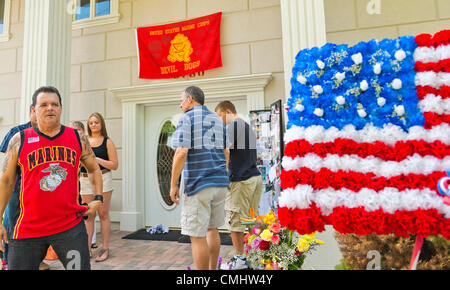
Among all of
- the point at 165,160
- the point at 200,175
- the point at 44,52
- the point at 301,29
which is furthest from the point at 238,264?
the point at 44,52

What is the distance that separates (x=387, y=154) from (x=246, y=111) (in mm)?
3412

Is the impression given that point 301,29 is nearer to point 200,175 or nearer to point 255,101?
point 255,101

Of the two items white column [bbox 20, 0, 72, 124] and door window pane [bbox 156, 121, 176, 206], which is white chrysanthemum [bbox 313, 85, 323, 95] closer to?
door window pane [bbox 156, 121, 176, 206]

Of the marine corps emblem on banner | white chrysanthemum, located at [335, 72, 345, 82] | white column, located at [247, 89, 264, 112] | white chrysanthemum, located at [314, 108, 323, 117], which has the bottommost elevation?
white chrysanthemum, located at [314, 108, 323, 117]

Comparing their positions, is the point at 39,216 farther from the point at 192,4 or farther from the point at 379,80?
the point at 192,4

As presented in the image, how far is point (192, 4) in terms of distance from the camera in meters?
4.78

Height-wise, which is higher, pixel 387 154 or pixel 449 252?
pixel 387 154

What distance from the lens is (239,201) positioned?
2967 mm

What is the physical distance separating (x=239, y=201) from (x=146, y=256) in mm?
1558

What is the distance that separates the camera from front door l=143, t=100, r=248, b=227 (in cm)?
493

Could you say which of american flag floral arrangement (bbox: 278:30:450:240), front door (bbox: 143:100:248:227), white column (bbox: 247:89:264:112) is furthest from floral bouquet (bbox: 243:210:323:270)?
front door (bbox: 143:100:248:227)

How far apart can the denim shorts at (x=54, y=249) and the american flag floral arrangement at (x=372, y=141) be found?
1.40 metres

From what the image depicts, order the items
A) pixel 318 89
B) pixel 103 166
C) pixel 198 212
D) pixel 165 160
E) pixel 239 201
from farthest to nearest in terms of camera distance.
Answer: pixel 165 160 → pixel 103 166 → pixel 239 201 → pixel 198 212 → pixel 318 89
